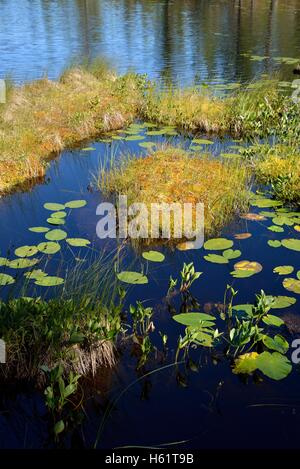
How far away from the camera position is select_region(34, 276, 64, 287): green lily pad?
5887mm

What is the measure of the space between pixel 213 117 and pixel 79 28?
77.5 feet

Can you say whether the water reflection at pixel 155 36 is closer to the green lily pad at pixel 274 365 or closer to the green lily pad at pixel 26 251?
the green lily pad at pixel 26 251

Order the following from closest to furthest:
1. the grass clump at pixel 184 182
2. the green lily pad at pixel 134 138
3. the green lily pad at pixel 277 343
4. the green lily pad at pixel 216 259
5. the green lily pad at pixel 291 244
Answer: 1. the green lily pad at pixel 277 343
2. the green lily pad at pixel 216 259
3. the green lily pad at pixel 291 244
4. the grass clump at pixel 184 182
5. the green lily pad at pixel 134 138

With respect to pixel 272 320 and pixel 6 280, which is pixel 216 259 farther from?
pixel 6 280

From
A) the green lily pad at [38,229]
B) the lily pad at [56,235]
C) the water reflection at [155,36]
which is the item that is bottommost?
the green lily pad at [38,229]

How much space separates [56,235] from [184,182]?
103 inches

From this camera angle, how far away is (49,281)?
19.5 feet

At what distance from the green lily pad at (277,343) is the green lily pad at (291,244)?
2246 millimetres

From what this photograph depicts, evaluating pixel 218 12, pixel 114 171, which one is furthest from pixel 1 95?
pixel 218 12

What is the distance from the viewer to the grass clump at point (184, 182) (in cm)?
810

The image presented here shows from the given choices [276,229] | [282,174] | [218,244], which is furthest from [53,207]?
[282,174]

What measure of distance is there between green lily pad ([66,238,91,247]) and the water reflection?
1241 cm

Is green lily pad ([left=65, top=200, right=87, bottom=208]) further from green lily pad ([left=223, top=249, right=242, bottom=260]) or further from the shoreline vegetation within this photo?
green lily pad ([left=223, top=249, right=242, bottom=260])

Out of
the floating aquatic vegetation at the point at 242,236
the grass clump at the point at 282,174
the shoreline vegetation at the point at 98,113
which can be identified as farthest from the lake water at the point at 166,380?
the grass clump at the point at 282,174
